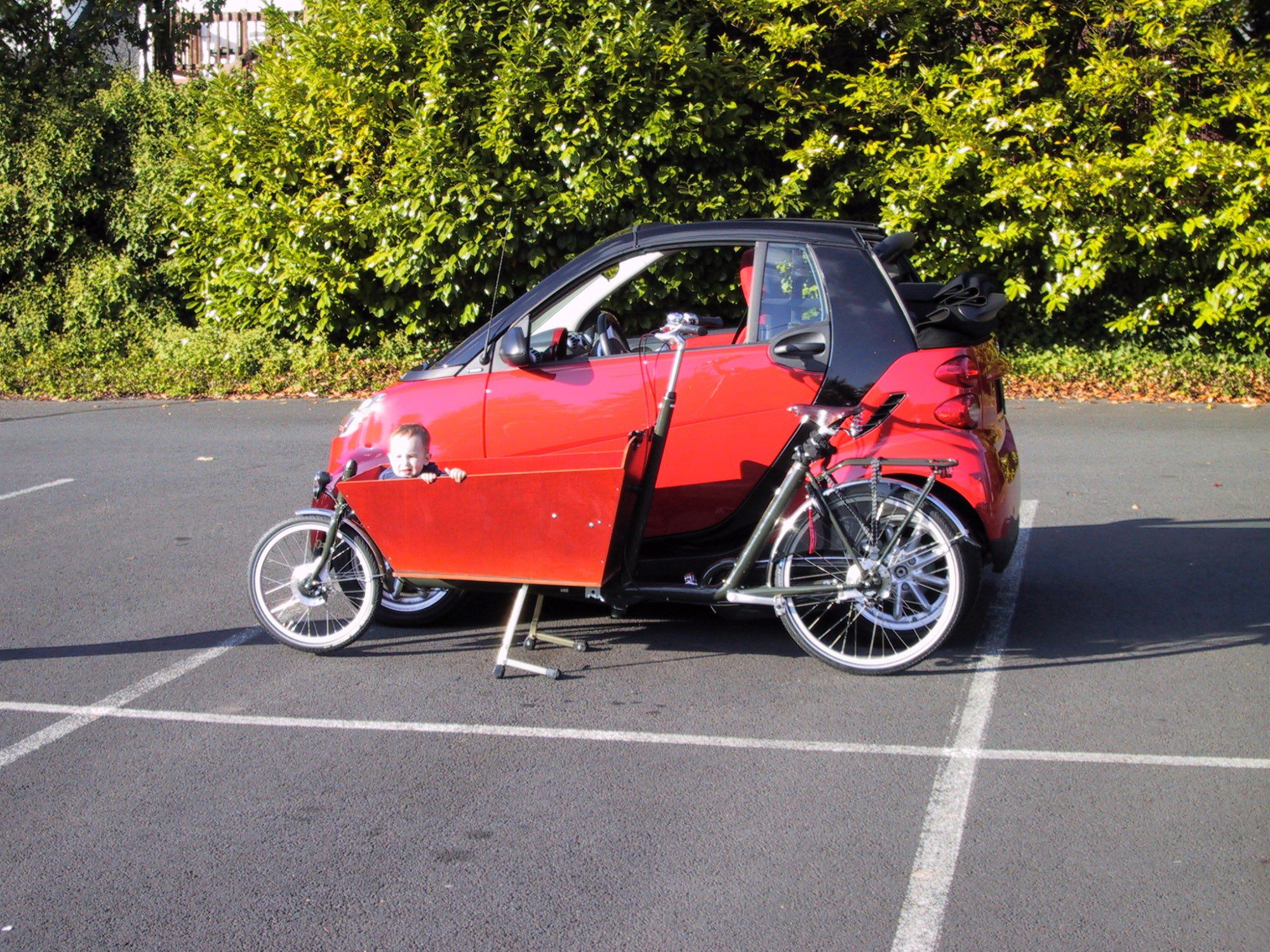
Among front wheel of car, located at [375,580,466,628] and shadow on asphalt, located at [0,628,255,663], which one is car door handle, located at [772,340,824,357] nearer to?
front wheel of car, located at [375,580,466,628]

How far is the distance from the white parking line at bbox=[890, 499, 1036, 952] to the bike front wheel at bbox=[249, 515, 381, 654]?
8.50 ft

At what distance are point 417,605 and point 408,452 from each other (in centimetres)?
113

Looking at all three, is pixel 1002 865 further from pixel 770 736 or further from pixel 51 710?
pixel 51 710

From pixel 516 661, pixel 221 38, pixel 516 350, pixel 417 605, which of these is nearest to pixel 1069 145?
pixel 516 350

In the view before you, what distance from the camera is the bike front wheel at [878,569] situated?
16.9 ft

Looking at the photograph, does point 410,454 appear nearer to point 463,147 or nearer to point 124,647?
point 124,647

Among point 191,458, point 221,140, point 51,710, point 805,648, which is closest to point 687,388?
point 805,648

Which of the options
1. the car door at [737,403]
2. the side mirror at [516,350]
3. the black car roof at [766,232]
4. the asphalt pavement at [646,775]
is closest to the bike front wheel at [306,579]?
the asphalt pavement at [646,775]

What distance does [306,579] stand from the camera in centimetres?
574

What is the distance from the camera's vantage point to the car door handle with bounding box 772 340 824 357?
18.6 feet

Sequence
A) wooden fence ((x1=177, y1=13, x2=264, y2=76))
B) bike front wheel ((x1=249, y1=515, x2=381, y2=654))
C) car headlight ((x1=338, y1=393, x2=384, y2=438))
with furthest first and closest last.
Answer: wooden fence ((x1=177, y1=13, x2=264, y2=76)), car headlight ((x1=338, y1=393, x2=384, y2=438)), bike front wheel ((x1=249, y1=515, x2=381, y2=654))

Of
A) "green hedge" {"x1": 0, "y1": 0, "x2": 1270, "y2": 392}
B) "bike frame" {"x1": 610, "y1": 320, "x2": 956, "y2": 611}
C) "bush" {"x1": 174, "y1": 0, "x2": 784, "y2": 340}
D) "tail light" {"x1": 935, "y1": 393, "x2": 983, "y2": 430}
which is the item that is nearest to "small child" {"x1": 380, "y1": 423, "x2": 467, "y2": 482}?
"bike frame" {"x1": 610, "y1": 320, "x2": 956, "y2": 611}

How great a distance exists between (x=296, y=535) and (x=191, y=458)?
213 inches

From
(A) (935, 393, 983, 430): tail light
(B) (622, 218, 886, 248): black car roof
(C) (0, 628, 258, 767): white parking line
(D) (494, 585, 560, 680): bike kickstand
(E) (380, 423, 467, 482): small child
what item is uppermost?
(B) (622, 218, 886, 248): black car roof
